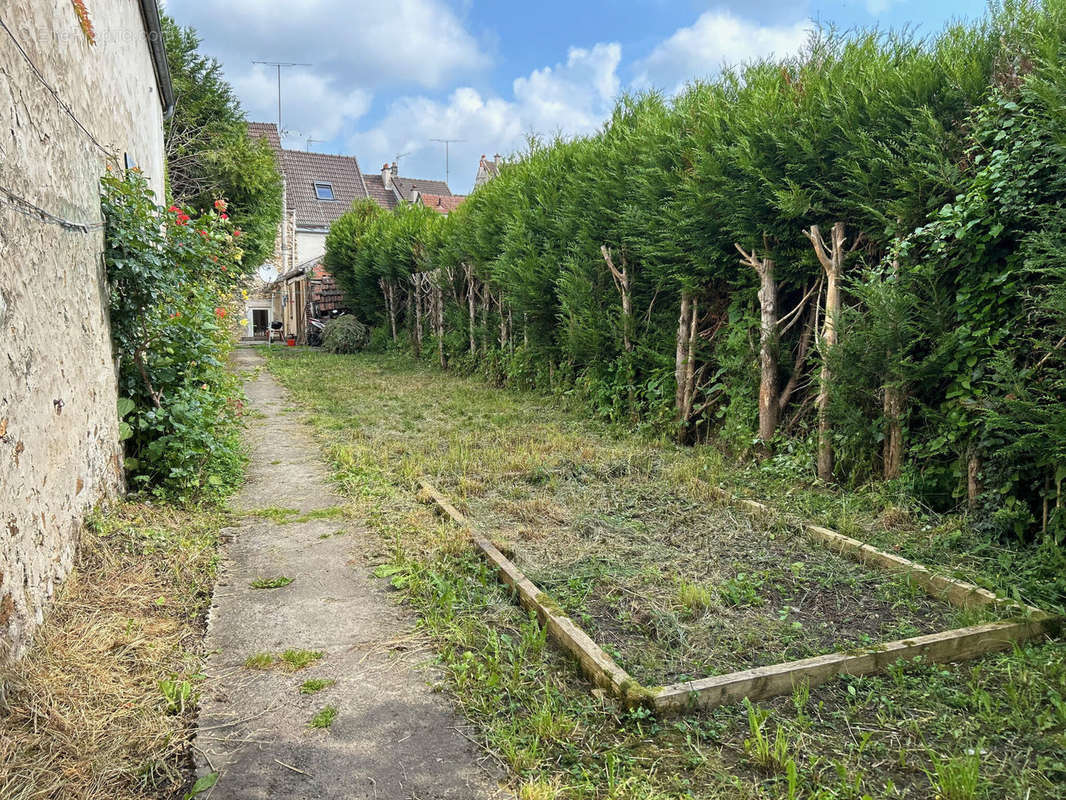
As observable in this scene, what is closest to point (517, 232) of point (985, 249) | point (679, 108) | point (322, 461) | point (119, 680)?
point (679, 108)

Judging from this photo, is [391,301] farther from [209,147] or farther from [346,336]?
[209,147]

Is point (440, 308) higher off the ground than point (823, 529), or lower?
higher

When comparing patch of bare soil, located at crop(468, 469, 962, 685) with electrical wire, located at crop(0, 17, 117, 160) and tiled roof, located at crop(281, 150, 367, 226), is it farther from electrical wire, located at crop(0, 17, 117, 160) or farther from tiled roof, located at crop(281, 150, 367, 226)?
tiled roof, located at crop(281, 150, 367, 226)

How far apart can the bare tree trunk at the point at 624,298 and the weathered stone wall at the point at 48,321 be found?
5.20 m

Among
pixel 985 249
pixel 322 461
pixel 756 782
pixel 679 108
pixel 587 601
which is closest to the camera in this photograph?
pixel 756 782

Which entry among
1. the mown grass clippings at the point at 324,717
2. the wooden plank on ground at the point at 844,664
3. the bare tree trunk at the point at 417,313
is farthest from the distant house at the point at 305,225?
the wooden plank on ground at the point at 844,664

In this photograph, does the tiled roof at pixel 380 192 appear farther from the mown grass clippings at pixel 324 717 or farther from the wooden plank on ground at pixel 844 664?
the wooden plank on ground at pixel 844 664

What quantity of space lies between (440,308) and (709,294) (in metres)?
9.75

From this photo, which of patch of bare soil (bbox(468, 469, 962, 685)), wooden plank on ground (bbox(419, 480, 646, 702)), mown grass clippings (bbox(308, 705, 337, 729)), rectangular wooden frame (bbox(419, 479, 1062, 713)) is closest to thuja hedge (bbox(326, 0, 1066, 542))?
rectangular wooden frame (bbox(419, 479, 1062, 713))

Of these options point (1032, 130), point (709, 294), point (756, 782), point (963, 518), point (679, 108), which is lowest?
point (756, 782)

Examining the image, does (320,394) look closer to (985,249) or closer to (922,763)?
(985,249)

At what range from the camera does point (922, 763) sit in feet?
7.59

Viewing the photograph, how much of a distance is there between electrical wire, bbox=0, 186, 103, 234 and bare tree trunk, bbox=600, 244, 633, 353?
5531mm

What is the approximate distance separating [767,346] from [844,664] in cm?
357
